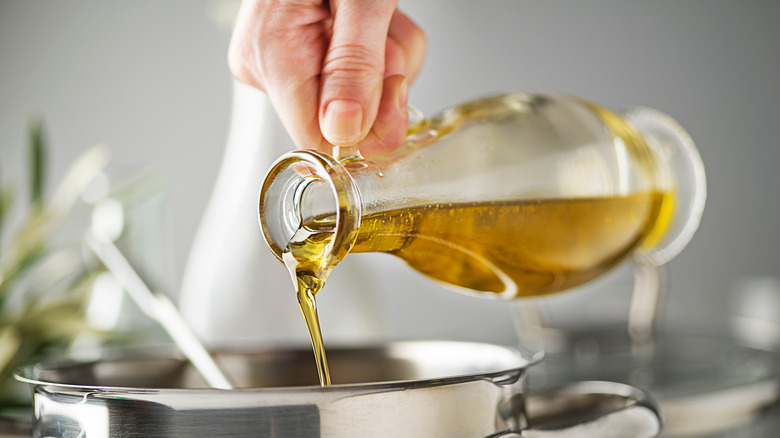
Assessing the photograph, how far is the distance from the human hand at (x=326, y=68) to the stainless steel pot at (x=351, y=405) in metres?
0.11

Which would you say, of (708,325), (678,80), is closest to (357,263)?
(708,325)

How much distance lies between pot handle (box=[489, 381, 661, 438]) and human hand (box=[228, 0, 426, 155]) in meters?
0.13

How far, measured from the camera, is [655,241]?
0.58 meters

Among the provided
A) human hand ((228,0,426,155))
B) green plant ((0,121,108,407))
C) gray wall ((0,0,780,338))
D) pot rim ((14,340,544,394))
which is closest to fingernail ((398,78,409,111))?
human hand ((228,0,426,155))

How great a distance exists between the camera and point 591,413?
33cm

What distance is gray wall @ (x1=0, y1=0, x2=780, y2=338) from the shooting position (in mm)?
1729

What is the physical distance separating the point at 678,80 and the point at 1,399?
156cm

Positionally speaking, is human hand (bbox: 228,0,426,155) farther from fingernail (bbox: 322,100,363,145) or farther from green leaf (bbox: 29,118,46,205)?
green leaf (bbox: 29,118,46,205)

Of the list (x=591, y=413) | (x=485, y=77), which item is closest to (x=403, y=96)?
(x=591, y=413)

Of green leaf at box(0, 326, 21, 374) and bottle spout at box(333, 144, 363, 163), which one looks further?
green leaf at box(0, 326, 21, 374)

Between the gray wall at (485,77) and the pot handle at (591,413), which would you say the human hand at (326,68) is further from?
the gray wall at (485,77)

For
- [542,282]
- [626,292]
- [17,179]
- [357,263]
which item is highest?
[17,179]

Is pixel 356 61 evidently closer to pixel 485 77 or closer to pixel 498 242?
pixel 498 242

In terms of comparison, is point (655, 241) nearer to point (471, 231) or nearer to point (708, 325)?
point (471, 231)
